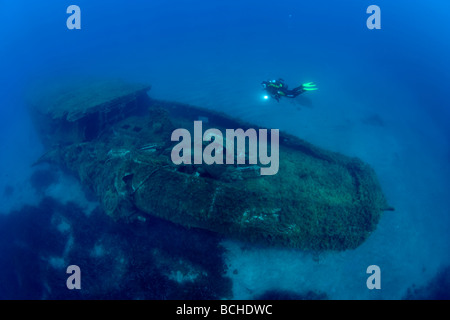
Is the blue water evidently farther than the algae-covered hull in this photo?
Yes

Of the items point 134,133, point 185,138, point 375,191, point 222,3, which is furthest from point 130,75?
point 222,3

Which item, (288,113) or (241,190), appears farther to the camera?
(288,113)

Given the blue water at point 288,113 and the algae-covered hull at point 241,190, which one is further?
the blue water at point 288,113
